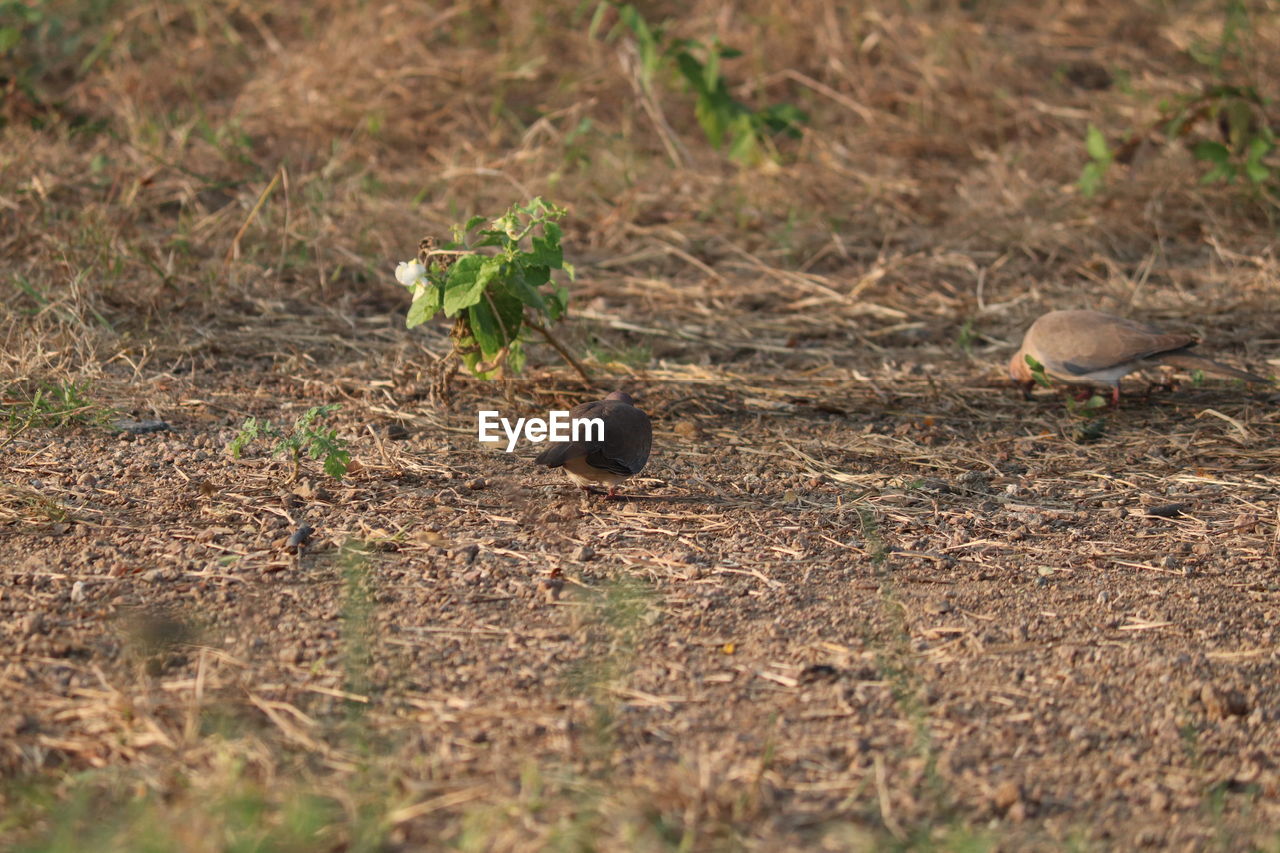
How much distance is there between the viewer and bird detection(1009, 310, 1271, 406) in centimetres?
486

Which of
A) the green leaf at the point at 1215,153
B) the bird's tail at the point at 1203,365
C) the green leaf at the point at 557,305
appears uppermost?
the green leaf at the point at 557,305

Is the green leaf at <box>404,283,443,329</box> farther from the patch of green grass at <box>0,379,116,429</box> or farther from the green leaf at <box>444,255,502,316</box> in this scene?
the patch of green grass at <box>0,379,116,429</box>

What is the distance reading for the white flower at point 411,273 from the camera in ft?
13.7

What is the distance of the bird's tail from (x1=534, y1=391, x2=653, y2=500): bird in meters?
2.19

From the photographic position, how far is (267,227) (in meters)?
6.14

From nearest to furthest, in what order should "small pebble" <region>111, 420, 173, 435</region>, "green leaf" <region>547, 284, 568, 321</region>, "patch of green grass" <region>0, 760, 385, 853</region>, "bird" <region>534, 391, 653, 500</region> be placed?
"patch of green grass" <region>0, 760, 385, 853</region>, "bird" <region>534, 391, 653, 500</region>, "small pebble" <region>111, 420, 173, 435</region>, "green leaf" <region>547, 284, 568, 321</region>

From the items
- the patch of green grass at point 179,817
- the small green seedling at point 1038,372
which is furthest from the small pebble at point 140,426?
the small green seedling at point 1038,372

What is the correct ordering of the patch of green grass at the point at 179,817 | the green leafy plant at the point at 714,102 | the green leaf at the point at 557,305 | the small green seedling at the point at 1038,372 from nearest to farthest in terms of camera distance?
1. the patch of green grass at the point at 179,817
2. the green leaf at the point at 557,305
3. the small green seedling at the point at 1038,372
4. the green leafy plant at the point at 714,102

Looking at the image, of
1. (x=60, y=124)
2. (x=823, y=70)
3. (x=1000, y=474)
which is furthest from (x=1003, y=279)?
(x=60, y=124)

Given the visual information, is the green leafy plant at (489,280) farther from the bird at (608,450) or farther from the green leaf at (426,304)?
the bird at (608,450)

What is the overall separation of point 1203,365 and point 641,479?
219cm

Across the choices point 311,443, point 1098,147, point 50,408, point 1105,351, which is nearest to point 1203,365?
point 1105,351

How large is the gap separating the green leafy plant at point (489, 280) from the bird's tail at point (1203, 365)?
229 centimetres

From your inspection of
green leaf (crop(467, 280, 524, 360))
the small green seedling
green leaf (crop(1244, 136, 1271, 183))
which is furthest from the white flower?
green leaf (crop(1244, 136, 1271, 183))
